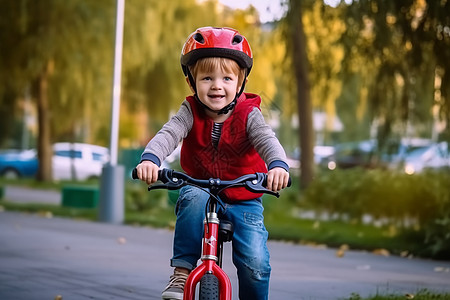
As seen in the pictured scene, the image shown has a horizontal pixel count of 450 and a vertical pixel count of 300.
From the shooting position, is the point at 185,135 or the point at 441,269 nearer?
the point at 185,135

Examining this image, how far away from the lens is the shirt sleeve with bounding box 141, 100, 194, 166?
4379mm

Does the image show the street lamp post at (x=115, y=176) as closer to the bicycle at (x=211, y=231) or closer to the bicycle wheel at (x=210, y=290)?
the bicycle at (x=211, y=231)

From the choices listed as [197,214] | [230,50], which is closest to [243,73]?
[230,50]

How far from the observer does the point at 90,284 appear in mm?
7641

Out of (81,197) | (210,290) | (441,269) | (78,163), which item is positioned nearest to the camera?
(210,290)

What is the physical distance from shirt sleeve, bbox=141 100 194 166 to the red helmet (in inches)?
10.3

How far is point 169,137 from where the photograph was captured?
455 cm

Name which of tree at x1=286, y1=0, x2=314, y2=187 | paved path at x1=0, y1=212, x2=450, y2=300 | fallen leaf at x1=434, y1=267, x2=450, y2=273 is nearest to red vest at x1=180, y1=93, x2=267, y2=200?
paved path at x1=0, y1=212, x2=450, y2=300

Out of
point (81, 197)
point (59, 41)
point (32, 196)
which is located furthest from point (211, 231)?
point (32, 196)

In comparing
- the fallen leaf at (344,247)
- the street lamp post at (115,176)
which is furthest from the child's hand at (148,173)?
the street lamp post at (115,176)

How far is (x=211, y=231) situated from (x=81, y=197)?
14151 millimetres

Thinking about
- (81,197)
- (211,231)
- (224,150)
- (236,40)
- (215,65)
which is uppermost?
(236,40)

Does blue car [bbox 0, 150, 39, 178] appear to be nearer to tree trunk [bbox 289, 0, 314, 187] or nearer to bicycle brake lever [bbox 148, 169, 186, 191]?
tree trunk [bbox 289, 0, 314, 187]

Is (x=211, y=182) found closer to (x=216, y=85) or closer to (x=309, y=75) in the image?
(x=216, y=85)
